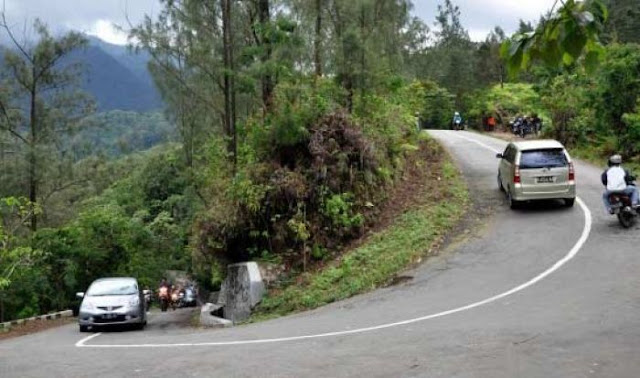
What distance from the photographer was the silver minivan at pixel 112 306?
18.6 meters

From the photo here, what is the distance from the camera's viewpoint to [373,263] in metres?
17.1

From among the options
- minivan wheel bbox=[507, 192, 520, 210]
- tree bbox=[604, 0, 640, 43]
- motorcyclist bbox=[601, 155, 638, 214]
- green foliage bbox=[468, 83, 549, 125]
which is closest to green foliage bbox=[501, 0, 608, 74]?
motorcyclist bbox=[601, 155, 638, 214]

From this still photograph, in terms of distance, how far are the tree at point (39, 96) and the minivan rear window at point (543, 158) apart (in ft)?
86.1

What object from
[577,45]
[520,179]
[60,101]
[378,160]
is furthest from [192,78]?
[577,45]

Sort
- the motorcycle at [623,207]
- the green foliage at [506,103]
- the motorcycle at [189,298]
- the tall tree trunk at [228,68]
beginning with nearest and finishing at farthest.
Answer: the motorcycle at [623,207]
the tall tree trunk at [228,68]
the motorcycle at [189,298]
the green foliage at [506,103]

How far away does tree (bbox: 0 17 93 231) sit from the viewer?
122ft

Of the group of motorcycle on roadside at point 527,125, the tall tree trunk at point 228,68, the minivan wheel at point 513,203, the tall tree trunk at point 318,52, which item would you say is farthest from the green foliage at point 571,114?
the tall tree trunk at point 228,68

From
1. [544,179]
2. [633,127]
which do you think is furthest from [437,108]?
[544,179]

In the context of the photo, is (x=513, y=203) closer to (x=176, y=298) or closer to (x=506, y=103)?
(x=176, y=298)

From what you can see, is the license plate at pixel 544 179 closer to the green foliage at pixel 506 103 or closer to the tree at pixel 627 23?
the green foliage at pixel 506 103

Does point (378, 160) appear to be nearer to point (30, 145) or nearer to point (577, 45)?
point (577, 45)

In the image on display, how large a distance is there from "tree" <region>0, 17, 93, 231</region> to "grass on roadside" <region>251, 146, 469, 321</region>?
2372cm

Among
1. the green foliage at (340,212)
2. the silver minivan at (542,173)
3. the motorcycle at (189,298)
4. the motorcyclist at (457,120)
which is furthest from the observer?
the motorcyclist at (457,120)

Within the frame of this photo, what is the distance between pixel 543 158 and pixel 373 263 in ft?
20.0
